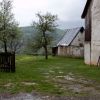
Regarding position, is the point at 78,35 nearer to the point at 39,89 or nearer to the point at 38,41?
the point at 38,41

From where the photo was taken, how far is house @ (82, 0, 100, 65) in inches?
1281

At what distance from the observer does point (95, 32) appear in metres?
33.1

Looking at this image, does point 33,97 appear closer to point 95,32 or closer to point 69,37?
point 95,32

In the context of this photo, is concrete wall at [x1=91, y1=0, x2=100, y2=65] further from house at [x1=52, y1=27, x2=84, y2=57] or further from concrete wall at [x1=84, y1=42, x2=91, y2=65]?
house at [x1=52, y1=27, x2=84, y2=57]

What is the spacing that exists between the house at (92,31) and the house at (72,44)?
18.7 metres

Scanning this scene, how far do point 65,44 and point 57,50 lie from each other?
3810 mm

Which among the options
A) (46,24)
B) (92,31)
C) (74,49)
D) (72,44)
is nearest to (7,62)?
(92,31)

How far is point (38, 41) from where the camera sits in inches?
1975

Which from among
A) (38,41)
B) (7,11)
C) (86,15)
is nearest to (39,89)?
(86,15)

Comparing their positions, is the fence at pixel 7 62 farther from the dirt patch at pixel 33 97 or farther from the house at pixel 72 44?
the house at pixel 72 44

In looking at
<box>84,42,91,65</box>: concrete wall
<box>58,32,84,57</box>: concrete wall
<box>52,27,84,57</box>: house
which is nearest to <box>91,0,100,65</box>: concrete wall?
<box>84,42,91,65</box>: concrete wall

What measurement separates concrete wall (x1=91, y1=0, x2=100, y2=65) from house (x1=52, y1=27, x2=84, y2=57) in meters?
20.8

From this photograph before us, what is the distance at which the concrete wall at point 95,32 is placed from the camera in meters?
32.3

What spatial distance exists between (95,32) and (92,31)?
35.6 inches
